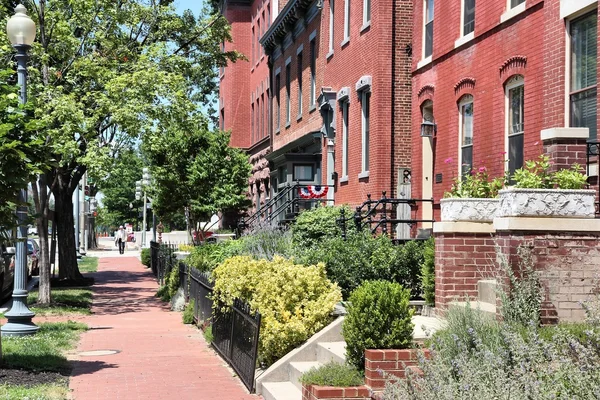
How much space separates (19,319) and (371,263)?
6243 mm

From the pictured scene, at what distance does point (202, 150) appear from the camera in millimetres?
38531

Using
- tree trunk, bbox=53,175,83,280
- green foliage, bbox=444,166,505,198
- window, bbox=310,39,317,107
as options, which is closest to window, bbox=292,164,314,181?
window, bbox=310,39,317,107

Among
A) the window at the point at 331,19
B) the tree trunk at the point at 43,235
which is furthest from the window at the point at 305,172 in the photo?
the tree trunk at the point at 43,235

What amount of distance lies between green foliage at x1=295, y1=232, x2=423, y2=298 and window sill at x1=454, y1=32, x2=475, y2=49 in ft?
16.1

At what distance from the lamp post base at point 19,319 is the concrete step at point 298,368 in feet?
20.9

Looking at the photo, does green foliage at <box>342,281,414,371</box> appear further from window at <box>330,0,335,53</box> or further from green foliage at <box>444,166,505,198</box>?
window at <box>330,0,335,53</box>

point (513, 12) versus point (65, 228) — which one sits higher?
point (513, 12)

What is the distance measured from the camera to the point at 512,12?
14.2 meters

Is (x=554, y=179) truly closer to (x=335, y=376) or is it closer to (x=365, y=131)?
(x=335, y=376)

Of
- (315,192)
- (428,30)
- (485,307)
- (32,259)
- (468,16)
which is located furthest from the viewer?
(32,259)

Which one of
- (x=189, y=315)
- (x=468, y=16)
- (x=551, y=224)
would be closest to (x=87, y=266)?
(x=189, y=315)

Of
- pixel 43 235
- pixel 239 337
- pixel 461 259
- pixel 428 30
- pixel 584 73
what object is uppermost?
pixel 428 30

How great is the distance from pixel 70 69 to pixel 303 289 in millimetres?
13228

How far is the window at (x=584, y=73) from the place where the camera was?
11.8 meters
